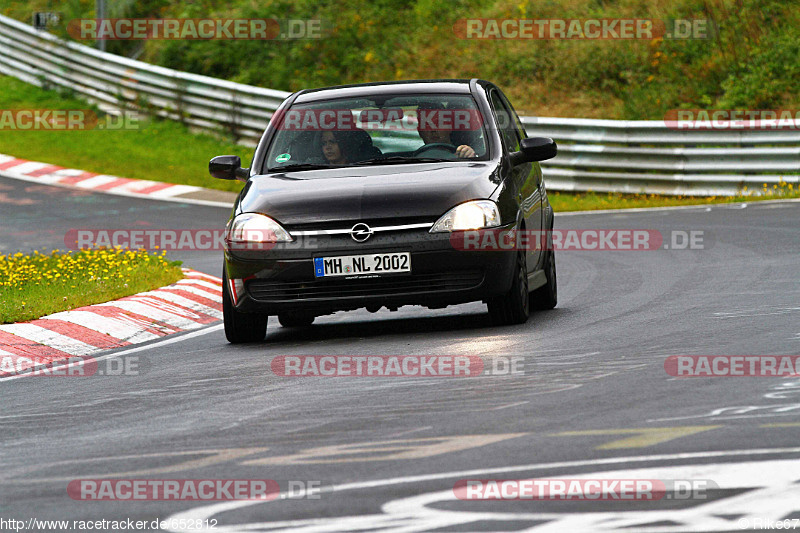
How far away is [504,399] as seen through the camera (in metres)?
6.31

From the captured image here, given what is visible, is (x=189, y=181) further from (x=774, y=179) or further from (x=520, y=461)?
(x=520, y=461)

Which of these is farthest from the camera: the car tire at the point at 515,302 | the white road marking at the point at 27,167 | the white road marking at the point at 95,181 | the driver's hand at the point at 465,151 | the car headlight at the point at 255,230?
the white road marking at the point at 27,167

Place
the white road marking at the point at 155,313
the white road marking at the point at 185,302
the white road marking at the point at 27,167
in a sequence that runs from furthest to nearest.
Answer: the white road marking at the point at 27,167
the white road marking at the point at 185,302
the white road marking at the point at 155,313

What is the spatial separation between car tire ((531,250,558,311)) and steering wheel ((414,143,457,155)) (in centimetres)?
114

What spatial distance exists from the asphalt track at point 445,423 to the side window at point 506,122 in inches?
48.4

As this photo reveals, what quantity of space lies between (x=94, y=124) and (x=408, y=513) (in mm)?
24083

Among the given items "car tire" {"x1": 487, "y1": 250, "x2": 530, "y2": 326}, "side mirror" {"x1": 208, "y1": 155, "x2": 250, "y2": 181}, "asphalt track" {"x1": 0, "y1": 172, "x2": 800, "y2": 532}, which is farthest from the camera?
"side mirror" {"x1": 208, "y1": 155, "x2": 250, "y2": 181}

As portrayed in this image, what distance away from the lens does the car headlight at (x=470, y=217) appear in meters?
8.70

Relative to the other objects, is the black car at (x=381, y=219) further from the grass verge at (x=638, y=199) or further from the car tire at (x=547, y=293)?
the grass verge at (x=638, y=199)

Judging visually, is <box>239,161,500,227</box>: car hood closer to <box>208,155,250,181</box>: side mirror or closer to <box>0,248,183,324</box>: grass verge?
<box>208,155,250,181</box>: side mirror

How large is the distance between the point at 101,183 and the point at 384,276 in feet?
48.7

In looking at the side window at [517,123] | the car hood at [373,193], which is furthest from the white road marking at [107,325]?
the side window at [517,123]

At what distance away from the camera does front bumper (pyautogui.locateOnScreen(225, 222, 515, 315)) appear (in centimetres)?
866

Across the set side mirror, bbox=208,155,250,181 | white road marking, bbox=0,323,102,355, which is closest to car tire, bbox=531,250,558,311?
side mirror, bbox=208,155,250,181
